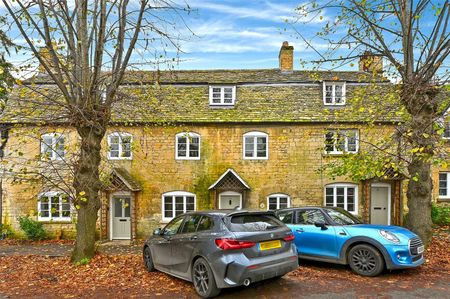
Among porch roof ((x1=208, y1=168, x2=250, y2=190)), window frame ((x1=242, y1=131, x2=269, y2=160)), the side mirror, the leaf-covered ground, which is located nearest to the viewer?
the leaf-covered ground

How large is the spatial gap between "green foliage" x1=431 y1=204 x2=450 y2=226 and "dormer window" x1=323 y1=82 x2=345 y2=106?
23.9 ft

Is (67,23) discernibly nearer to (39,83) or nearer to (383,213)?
(39,83)

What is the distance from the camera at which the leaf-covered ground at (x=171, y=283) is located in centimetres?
624

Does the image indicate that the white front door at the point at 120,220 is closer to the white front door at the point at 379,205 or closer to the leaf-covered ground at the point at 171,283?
the leaf-covered ground at the point at 171,283

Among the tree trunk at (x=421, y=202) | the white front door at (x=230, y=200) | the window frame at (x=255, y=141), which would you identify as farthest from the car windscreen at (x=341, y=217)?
the white front door at (x=230, y=200)

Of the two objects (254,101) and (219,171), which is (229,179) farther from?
(254,101)

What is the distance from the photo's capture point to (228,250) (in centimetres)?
580

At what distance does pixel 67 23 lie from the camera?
8.52m

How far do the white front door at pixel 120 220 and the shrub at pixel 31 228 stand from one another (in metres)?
3.44

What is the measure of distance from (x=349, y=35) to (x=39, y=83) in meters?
14.8

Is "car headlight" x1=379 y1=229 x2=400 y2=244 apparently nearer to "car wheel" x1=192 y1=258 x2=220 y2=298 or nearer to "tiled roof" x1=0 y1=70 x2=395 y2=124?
"car wheel" x1=192 y1=258 x2=220 y2=298

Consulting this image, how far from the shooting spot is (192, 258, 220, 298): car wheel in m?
5.91

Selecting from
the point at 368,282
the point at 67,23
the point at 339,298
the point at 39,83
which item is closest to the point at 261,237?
the point at 339,298

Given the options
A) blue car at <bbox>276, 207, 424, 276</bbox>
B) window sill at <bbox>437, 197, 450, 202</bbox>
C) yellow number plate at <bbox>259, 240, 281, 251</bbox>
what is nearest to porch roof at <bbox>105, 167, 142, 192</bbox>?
blue car at <bbox>276, 207, 424, 276</bbox>
